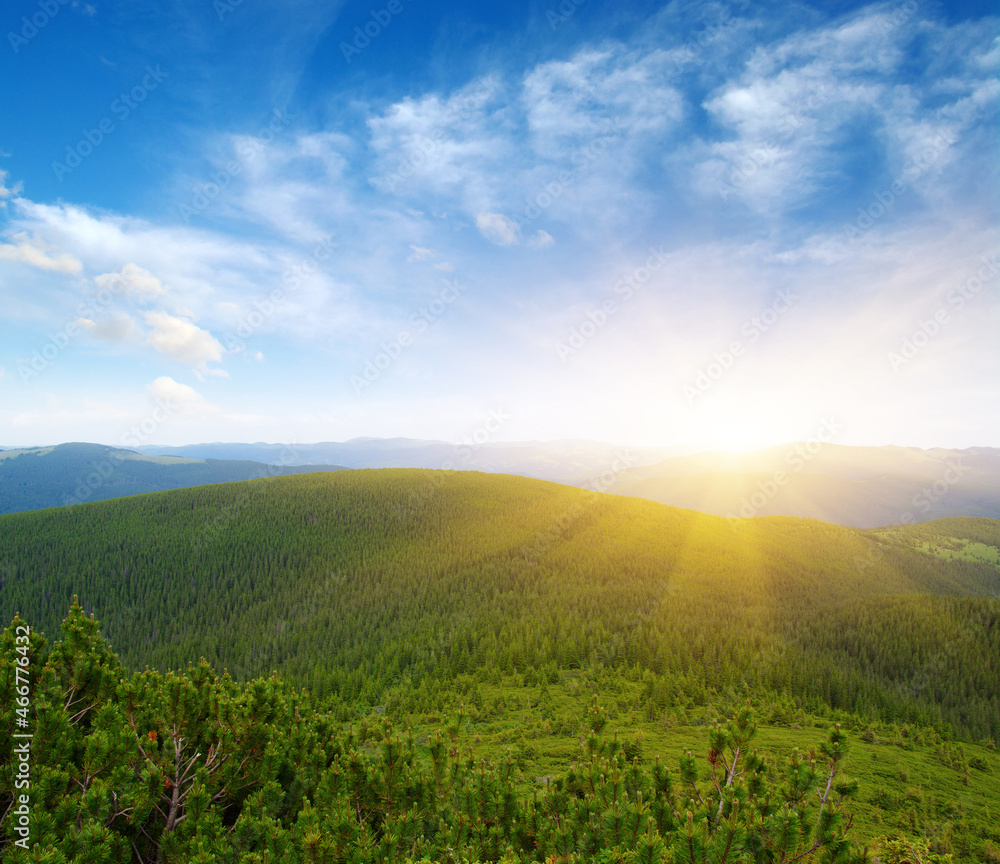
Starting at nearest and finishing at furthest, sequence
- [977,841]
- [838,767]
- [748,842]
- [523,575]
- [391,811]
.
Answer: [748,842], [838,767], [391,811], [977,841], [523,575]

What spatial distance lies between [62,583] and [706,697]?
14970 centimetres

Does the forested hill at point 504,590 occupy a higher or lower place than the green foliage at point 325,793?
lower

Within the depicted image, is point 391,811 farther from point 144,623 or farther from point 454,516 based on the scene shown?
point 454,516

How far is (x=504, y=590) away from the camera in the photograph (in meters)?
85.6

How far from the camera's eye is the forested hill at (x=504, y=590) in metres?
49.9

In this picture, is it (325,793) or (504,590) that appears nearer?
(325,793)

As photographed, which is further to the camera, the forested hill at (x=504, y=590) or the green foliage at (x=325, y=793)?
the forested hill at (x=504, y=590)

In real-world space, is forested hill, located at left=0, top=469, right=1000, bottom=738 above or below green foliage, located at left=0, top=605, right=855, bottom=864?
below

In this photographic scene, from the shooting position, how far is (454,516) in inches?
5566

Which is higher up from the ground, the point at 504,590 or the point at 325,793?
the point at 325,793

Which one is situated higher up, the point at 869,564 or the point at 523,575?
the point at 523,575

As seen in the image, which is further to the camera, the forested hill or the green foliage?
the forested hill

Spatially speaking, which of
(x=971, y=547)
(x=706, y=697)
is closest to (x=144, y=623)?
(x=706, y=697)

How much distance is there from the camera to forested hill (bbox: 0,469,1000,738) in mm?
49875
